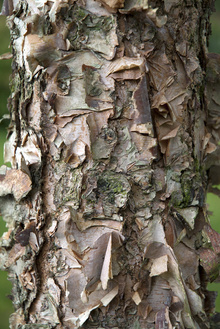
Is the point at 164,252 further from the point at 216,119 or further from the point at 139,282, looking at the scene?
the point at 216,119

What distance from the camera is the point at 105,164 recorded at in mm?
560

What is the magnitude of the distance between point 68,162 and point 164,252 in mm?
196

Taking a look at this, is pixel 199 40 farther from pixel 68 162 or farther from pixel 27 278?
pixel 27 278

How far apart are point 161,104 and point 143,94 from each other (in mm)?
34

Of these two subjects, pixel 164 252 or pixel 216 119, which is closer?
pixel 164 252

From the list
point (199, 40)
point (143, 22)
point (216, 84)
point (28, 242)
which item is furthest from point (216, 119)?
point (28, 242)

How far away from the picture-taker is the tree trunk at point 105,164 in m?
0.56

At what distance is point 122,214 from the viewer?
22.0 inches

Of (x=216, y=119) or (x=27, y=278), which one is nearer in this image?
(x=27, y=278)

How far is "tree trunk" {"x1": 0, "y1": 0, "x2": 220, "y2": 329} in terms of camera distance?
556mm

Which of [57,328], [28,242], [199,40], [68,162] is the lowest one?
[57,328]

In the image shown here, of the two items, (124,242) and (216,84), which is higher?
(216,84)

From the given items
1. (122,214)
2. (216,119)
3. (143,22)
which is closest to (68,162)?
(122,214)

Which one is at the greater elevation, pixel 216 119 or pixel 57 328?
pixel 216 119
